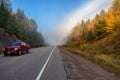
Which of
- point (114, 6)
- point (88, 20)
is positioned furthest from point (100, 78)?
point (88, 20)

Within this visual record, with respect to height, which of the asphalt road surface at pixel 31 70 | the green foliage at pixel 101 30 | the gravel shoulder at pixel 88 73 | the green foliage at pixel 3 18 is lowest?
the gravel shoulder at pixel 88 73

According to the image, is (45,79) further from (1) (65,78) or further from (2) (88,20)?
(2) (88,20)

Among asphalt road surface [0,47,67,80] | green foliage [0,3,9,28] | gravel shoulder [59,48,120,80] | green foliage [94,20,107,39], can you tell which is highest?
green foliage [0,3,9,28]

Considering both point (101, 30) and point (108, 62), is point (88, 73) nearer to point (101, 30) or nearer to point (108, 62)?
point (108, 62)

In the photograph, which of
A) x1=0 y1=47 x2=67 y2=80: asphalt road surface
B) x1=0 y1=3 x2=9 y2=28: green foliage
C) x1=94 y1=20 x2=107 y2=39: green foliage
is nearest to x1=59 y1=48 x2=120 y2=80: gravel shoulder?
x1=0 y1=47 x2=67 y2=80: asphalt road surface

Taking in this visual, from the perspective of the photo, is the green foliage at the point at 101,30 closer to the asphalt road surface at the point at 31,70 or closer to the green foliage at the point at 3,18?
the green foliage at the point at 3,18

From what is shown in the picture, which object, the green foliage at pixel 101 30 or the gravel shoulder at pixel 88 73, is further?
the green foliage at pixel 101 30

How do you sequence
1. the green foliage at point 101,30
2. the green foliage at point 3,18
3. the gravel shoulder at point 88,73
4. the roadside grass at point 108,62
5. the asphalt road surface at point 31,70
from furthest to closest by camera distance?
the green foliage at point 101,30
the green foliage at point 3,18
the roadside grass at point 108,62
the gravel shoulder at point 88,73
the asphalt road surface at point 31,70

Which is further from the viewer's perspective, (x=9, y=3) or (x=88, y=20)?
(x=88, y=20)

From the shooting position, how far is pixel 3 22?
5656 cm

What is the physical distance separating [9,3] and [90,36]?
35.8m

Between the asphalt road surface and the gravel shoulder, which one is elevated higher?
the asphalt road surface

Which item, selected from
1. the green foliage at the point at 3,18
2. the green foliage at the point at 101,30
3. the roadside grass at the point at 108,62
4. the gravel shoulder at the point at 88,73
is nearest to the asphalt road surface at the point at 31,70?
the gravel shoulder at the point at 88,73

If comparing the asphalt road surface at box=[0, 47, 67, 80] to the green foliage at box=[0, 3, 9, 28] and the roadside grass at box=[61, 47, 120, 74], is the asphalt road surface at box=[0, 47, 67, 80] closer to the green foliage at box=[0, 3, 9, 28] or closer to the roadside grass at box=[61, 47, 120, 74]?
the roadside grass at box=[61, 47, 120, 74]
